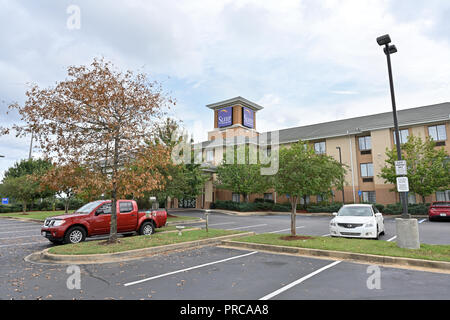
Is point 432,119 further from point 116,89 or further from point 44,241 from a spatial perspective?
point 44,241

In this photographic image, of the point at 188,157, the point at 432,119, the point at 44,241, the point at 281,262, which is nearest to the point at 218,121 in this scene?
the point at 188,157

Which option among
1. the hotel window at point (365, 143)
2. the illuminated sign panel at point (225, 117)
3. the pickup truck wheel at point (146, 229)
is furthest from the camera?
the illuminated sign panel at point (225, 117)

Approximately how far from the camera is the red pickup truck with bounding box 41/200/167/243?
35.3 ft

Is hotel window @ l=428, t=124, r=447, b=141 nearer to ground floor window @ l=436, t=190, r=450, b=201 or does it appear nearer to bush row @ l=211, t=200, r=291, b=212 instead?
ground floor window @ l=436, t=190, r=450, b=201

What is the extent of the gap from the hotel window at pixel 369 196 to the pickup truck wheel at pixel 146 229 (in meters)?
27.3

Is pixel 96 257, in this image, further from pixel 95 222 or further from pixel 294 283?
pixel 294 283

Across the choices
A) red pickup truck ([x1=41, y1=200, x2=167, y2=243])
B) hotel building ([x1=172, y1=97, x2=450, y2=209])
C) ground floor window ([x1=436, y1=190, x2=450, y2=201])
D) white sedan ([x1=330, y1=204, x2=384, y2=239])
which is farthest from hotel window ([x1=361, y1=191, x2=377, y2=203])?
red pickup truck ([x1=41, y1=200, x2=167, y2=243])

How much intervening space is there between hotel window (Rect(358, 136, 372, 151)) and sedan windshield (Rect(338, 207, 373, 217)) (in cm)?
2384

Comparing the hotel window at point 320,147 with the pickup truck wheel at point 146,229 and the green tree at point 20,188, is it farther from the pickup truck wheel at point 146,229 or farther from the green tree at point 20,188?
the green tree at point 20,188

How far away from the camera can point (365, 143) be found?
1340 inches

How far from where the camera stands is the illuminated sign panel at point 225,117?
47.9 meters

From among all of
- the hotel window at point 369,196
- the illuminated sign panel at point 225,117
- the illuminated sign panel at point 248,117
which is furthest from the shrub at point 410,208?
the illuminated sign panel at point 225,117

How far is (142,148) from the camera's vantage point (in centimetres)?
1049

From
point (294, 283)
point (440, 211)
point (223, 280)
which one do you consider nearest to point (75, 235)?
point (223, 280)
